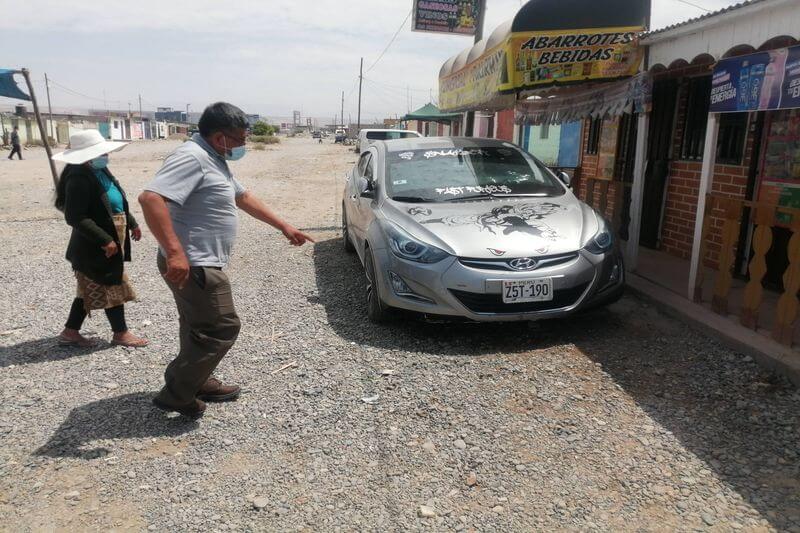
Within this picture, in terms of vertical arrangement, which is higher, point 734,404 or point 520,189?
point 520,189

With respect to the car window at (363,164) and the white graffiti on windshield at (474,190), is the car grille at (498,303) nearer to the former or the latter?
the white graffiti on windshield at (474,190)

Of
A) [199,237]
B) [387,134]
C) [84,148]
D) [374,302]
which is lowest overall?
[374,302]

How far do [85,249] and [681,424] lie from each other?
12.9 feet

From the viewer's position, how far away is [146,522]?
99.7 inches

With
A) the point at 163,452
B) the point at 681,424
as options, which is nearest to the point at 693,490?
the point at 681,424

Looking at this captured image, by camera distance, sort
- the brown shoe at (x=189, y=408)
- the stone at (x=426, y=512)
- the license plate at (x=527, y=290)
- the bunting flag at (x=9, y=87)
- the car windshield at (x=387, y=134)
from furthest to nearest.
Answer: the car windshield at (x=387, y=134)
the bunting flag at (x=9, y=87)
the license plate at (x=527, y=290)
the brown shoe at (x=189, y=408)
the stone at (x=426, y=512)

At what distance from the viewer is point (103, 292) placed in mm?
4344

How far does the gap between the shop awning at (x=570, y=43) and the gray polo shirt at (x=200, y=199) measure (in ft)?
13.5

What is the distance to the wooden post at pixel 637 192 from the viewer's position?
19.0 feet

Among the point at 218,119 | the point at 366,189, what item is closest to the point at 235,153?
the point at 218,119

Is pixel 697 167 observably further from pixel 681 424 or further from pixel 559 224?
pixel 681 424

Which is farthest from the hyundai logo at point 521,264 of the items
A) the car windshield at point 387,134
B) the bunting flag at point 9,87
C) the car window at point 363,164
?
the car windshield at point 387,134

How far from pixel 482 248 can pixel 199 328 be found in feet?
6.84

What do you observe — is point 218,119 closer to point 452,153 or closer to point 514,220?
point 514,220
